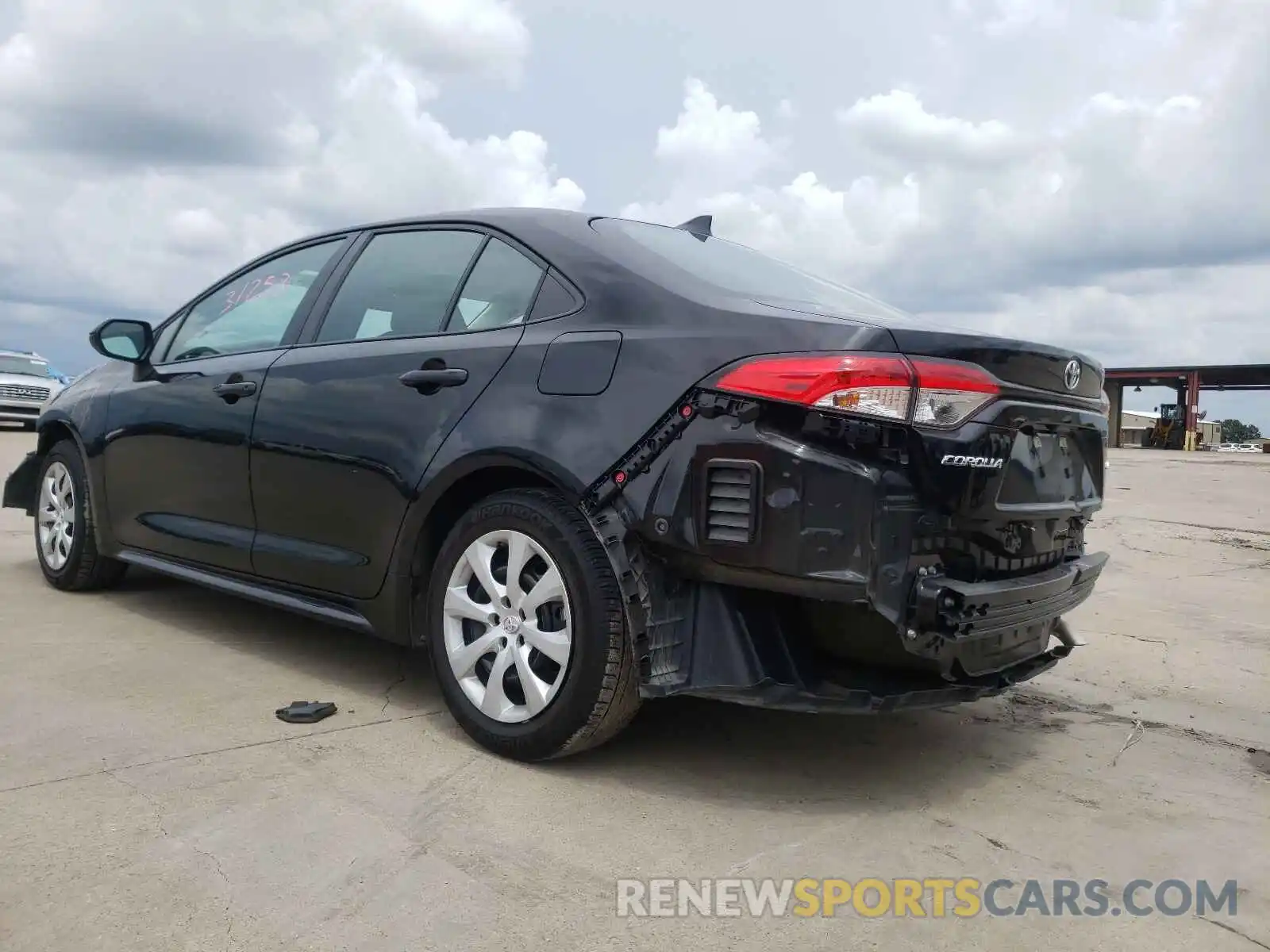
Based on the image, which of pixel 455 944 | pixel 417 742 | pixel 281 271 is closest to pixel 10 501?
pixel 281 271

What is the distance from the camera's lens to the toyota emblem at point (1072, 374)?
116 inches

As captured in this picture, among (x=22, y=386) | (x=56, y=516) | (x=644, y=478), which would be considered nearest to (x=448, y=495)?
(x=644, y=478)

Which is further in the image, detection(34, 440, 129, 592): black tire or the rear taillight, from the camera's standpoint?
detection(34, 440, 129, 592): black tire

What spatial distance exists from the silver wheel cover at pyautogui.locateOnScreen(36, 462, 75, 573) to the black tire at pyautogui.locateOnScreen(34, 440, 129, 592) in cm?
2

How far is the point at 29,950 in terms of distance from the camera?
1.93 metres

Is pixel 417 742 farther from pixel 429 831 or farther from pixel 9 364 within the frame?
pixel 9 364

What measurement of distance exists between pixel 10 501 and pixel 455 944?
4.55m

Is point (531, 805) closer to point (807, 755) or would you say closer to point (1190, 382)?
point (807, 755)

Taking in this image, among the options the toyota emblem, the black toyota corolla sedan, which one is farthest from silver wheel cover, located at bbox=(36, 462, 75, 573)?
the toyota emblem

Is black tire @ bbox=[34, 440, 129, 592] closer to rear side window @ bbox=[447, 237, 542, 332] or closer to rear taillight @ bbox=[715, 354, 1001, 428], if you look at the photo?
rear side window @ bbox=[447, 237, 542, 332]

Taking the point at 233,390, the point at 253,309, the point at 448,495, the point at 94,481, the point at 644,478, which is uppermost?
the point at 253,309

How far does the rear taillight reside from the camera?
247 cm

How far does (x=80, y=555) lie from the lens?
4.91 m

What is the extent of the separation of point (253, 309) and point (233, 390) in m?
0.47
